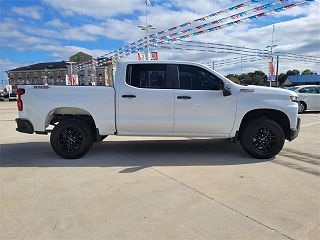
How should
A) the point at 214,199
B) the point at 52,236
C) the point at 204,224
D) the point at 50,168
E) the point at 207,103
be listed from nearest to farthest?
the point at 52,236
the point at 204,224
the point at 214,199
the point at 50,168
the point at 207,103

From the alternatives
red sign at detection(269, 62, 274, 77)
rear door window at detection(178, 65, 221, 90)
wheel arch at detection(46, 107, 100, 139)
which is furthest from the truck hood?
red sign at detection(269, 62, 274, 77)

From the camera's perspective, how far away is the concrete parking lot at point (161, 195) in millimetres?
3230

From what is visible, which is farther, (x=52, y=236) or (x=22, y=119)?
(x=22, y=119)

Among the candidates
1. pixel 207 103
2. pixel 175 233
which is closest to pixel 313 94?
pixel 207 103

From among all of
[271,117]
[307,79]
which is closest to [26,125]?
[271,117]

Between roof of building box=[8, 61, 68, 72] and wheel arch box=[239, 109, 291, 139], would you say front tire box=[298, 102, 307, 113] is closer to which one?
wheel arch box=[239, 109, 291, 139]

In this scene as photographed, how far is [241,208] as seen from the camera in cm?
374

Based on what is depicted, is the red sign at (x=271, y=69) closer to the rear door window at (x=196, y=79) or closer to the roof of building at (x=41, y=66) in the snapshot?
the rear door window at (x=196, y=79)

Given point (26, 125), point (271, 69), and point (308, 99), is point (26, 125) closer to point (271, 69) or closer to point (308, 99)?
point (308, 99)

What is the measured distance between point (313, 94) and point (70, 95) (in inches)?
589

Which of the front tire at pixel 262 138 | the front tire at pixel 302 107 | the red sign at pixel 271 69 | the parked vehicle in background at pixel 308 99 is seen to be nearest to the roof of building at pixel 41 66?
the red sign at pixel 271 69

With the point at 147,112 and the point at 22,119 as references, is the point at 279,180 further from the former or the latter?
the point at 22,119

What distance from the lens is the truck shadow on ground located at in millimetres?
5820

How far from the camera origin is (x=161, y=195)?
4172 millimetres
